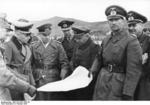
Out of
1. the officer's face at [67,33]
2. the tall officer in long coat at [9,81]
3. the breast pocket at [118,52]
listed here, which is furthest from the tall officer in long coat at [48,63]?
the tall officer in long coat at [9,81]

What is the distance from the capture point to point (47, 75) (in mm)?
4656

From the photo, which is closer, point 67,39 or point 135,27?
point 135,27

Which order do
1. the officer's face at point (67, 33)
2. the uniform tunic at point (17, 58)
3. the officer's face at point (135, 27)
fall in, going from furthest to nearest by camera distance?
1. the officer's face at point (67, 33)
2. the officer's face at point (135, 27)
3. the uniform tunic at point (17, 58)

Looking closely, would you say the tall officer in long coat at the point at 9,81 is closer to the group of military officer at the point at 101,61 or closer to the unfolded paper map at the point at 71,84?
the group of military officer at the point at 101,61

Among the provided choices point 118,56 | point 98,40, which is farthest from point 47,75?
point 118,56

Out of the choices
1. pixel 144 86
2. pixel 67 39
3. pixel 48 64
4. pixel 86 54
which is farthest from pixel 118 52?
pixel 67 39

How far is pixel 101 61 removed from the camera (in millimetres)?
3533

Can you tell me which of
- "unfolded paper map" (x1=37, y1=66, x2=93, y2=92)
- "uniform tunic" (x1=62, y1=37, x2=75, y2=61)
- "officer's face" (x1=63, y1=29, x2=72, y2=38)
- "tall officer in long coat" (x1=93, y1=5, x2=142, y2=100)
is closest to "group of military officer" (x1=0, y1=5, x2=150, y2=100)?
"tall officer in long coat" (x1=93, y1=5, x2=142, y2=100)

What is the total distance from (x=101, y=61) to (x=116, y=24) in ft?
1.51

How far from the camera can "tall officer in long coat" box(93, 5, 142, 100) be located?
3.18m

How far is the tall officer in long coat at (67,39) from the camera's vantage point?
208 inches

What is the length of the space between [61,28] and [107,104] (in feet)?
9.14

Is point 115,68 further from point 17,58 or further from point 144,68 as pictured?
point 17,58

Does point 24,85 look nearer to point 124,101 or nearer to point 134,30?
point 124,101
